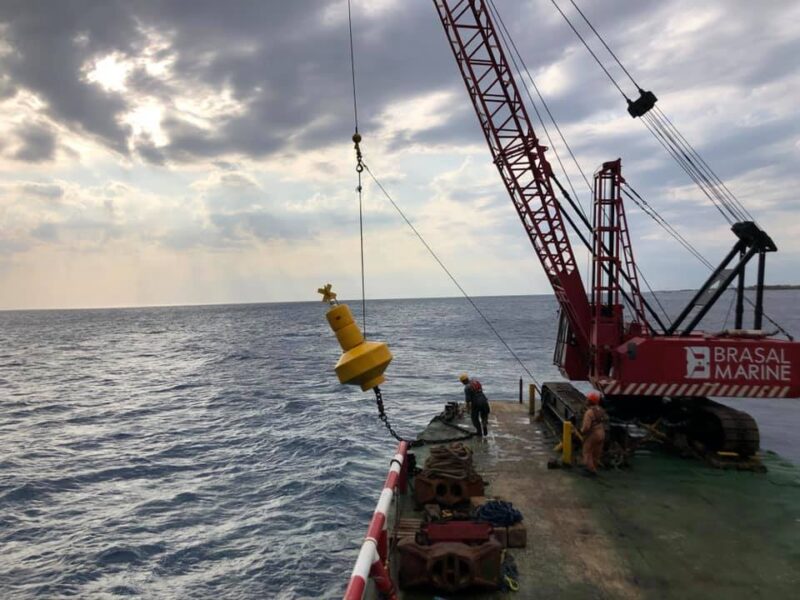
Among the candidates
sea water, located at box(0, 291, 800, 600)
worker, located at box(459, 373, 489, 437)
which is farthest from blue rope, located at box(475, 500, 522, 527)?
worker, located at box(459, 373, 489, 437)

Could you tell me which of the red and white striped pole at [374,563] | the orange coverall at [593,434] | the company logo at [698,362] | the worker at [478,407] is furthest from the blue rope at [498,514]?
the company logo at [698,362]

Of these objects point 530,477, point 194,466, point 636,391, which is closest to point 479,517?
point 530,477

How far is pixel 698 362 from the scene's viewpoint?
48.3ft

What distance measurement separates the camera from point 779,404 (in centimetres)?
3341

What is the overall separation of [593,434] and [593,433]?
0.09 ft

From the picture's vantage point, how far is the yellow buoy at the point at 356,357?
17.6ft

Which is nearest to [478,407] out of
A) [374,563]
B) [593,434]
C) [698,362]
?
[593,434]

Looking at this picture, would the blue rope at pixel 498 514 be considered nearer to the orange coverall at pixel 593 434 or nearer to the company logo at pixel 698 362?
the orange coverall at pixel 593 434

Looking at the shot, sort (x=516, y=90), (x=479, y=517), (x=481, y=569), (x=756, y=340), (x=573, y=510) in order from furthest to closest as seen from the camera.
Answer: (x=516, y=90), (x=756, y=340), (x=573, y=510), (x=479, y=517), (x=481, y=569)

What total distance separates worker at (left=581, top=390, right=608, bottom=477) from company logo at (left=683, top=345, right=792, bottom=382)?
433 cm

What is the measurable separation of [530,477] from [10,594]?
1250 cm

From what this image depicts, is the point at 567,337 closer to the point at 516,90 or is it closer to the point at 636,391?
the point at 636,391

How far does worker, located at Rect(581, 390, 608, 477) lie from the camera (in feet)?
39.8

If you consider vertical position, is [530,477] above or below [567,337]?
below
